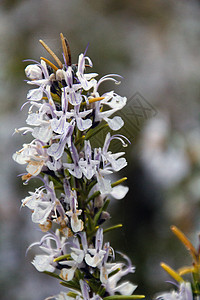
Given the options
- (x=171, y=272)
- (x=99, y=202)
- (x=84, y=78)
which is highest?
(x=84, y=78)

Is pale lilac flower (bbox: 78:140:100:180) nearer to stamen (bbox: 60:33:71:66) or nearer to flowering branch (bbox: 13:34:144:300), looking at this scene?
flowering branch (bbox: 13:34:144:300)

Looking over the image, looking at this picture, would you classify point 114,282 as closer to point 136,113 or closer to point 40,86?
point 40,86

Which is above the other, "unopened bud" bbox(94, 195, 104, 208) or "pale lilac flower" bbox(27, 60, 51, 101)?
"pale lilac flower" bbox(27, 60, 51, 101)

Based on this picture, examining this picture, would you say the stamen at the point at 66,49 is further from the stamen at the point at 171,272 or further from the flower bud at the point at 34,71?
the stamen at the point at 171,272

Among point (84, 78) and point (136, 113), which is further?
point (136, 113)

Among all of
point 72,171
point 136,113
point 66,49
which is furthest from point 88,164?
point 136,113

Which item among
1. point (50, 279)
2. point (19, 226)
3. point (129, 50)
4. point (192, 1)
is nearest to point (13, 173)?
point (19, 226)

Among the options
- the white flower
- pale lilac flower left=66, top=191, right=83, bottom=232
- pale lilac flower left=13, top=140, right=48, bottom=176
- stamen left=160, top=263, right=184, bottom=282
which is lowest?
stamen left=160, top=263, right=184, bottom=282

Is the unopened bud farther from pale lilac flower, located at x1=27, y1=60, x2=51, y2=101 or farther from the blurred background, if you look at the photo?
the blurred background

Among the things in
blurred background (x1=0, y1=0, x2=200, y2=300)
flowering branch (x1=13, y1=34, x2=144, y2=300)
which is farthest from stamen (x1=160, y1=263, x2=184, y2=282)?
blurred background (x1=0, y1=0, x2=200, y2=300)

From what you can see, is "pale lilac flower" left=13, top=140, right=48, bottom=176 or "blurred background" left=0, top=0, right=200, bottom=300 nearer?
"pale lilac flower" left=13, top=140, right=48, bottom=176

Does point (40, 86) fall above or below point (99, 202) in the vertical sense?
above
